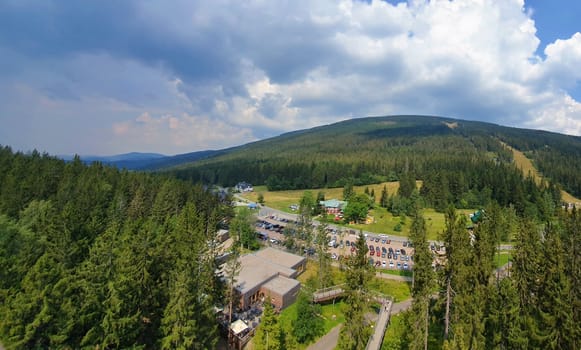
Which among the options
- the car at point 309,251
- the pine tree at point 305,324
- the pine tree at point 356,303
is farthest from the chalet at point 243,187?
the pine tree at point 356,303

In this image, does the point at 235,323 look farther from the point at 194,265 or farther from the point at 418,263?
the point at 418,263

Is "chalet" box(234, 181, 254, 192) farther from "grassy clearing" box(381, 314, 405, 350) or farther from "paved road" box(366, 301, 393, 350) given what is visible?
"grassy clearing" box(381, 314, 405, 350)

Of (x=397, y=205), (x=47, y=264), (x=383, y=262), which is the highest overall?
(x=47, y=264)

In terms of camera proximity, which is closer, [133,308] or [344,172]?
[133,308]

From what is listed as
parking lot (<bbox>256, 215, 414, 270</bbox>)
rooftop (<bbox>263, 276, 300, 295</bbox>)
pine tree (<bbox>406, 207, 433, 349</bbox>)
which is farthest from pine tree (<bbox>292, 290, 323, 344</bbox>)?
parking lot (<bbox>256, 215, 414, 270</bbox>)

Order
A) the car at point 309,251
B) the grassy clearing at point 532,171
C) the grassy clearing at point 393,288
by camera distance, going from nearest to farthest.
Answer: the grassy clearing at point 393,288 < the car at point 309,251 < the grassy clearing at point 532,171

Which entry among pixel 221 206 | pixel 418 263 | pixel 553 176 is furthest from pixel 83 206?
pixel 553 176

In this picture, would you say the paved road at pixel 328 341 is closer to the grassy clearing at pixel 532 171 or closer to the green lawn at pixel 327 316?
the green lawn at pixel 327 316

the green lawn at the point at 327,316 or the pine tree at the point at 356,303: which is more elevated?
the pine tree at the point at 356,303

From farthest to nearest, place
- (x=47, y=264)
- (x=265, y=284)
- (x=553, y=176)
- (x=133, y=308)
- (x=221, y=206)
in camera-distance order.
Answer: (x=553, y=176) < (x=221, y=206) < (x=265, y=284) < (x=133, y=308) < (x=47, y=264)
